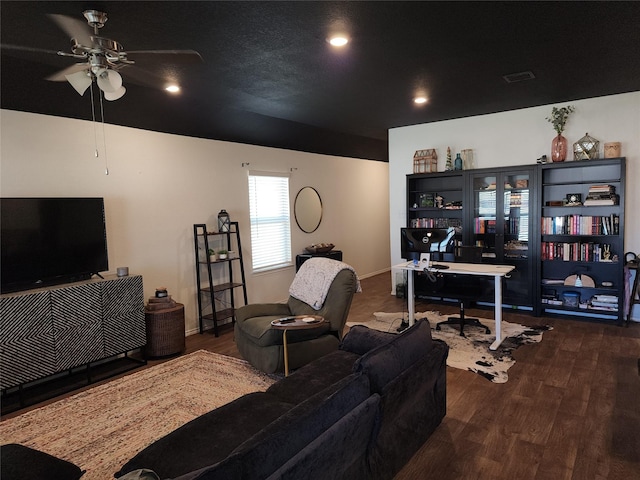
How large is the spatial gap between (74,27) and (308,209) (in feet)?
16.1

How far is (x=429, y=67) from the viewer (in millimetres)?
3664

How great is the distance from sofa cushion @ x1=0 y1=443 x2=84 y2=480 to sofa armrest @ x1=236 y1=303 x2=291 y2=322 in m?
2.18

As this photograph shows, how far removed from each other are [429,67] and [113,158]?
3196mm

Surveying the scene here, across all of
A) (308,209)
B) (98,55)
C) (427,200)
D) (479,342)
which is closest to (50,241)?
(98,55)

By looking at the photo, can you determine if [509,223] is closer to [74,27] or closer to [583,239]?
[583,239]

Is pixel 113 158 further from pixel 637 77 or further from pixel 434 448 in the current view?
pixel 637 77

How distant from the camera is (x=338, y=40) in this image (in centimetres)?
299

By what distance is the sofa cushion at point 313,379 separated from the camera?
2.47 metres

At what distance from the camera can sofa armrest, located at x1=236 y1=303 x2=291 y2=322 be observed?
157 inches

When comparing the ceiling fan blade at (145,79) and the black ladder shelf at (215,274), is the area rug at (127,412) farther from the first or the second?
the ceiling fan blade at (145,79)

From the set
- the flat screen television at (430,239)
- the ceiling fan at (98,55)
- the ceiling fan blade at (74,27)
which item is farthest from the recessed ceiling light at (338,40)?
the flat screen television at (430,239)

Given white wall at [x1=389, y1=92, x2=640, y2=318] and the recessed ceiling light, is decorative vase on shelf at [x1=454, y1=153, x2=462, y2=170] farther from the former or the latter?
the recessed ceiling light

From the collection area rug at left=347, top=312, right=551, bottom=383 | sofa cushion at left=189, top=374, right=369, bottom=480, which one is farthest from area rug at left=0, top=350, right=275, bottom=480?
area rug at left=347, top=312, right=551, bottom=383

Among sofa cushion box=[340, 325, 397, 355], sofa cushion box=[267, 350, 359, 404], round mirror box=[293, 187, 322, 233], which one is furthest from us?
round mirror box=[293, 187, 322, 233]
